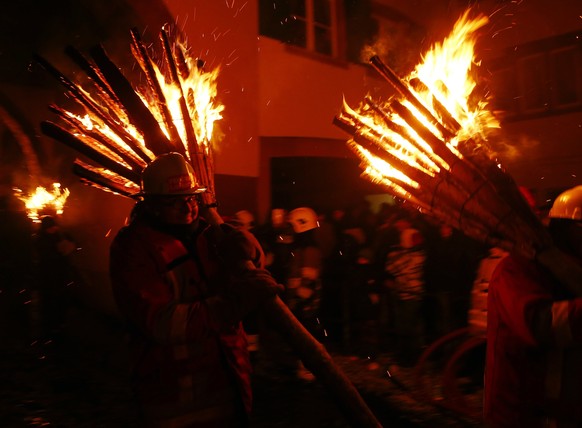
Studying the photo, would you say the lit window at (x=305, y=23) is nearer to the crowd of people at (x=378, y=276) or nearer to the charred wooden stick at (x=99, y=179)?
the crowd of people at (x=378, y=276)

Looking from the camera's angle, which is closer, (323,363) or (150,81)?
(323,363)

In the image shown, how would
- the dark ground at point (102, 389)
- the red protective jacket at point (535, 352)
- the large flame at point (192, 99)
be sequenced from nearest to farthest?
the red protective jacket at point (535, 352), the large flame at point (192, 99), the dark ground at point (102, 389)

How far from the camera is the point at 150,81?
3.67m

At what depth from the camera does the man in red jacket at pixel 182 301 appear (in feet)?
8.56

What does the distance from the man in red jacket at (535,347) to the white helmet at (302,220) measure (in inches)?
183

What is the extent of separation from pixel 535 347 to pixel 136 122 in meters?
2.46

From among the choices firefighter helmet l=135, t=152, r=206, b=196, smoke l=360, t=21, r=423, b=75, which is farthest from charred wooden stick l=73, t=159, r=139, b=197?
smoke l=360, t=21, r=423, b=75

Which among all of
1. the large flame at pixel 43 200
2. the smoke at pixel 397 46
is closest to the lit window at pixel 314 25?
the smoke at pixel 397 46

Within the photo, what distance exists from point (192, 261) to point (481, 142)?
167 centimetres

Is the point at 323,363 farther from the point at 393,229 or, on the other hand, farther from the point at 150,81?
the point at 393,229

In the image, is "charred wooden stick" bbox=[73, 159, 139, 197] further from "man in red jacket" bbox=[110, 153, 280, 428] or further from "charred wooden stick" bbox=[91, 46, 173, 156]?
"man in red jacket" bbox=[110, 153, 280, 428]

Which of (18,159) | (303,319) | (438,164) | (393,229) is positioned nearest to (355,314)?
(303,319)

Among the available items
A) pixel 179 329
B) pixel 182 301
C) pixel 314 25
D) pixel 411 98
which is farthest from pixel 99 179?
pixel 314 25

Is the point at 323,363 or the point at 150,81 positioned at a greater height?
the point at 150,81
